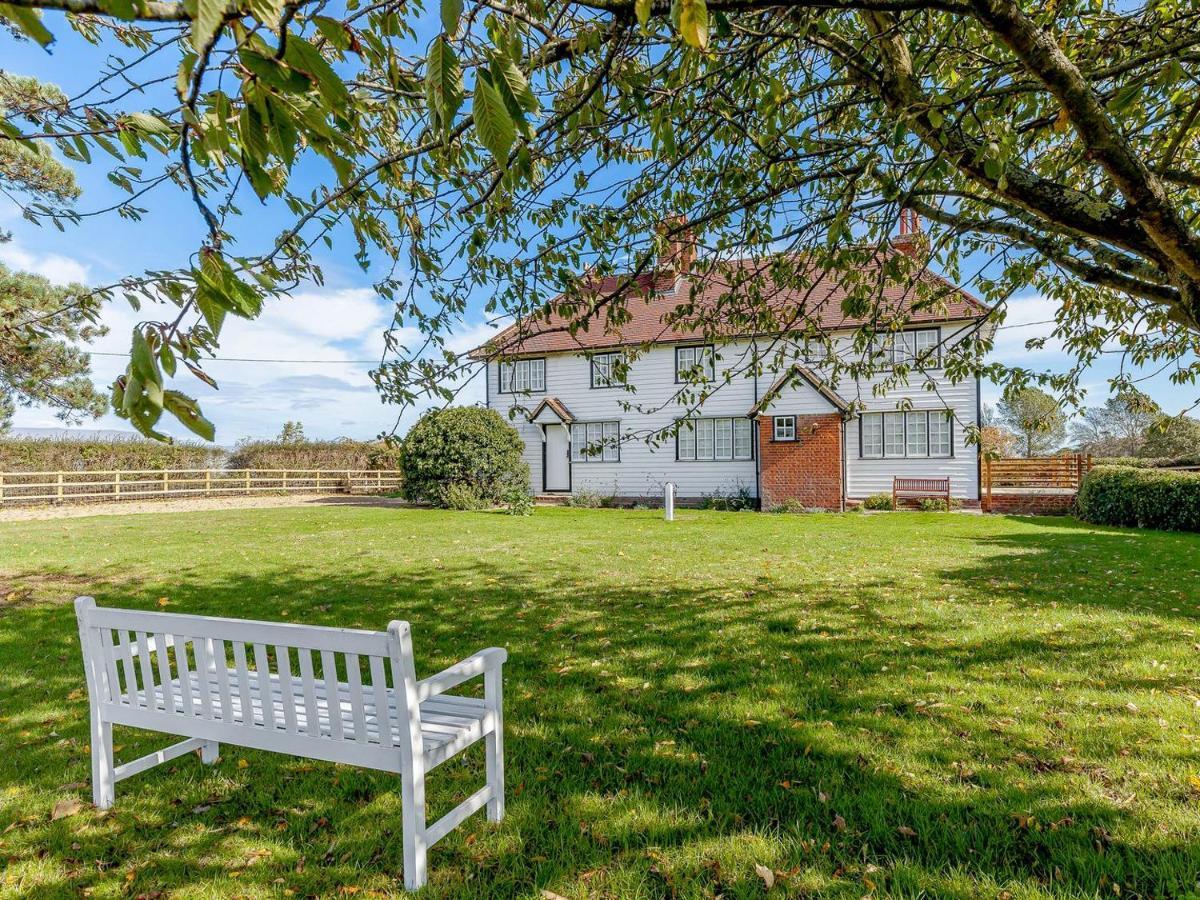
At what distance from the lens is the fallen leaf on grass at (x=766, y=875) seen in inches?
98.3

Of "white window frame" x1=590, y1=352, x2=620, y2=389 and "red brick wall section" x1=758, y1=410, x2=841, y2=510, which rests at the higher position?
"white window frame" x1=590, y1=352, x2=620, y2=389

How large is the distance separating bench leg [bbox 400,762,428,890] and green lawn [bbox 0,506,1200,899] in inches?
3.2

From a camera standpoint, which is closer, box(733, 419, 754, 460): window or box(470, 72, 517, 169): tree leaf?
box(470, 72, 517, 169): tree leaf

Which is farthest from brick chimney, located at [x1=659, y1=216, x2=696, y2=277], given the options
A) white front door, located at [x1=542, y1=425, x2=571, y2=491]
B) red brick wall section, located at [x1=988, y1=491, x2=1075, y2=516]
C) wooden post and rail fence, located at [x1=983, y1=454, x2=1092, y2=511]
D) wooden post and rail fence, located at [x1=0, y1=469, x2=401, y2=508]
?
wooden post and rail fence, located at [x1=0, y1=469, x2=401, y2=508]

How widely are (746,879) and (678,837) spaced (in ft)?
1.23

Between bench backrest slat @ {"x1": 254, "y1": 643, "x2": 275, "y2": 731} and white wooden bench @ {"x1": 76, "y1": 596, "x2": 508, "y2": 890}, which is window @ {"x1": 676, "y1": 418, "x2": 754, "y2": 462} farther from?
bench backrest slat @ {"x1": 254, "y1": 643, "x2": 275, "y2": 731}

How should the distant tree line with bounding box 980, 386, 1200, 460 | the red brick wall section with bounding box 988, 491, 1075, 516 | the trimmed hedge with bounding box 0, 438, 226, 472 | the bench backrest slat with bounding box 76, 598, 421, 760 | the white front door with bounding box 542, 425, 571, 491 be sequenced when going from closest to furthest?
the bench backrest slat with bounding box 76, 598, 421, 760 < the red brick wall section with bounding box 988, 491, 1075, 516 < the trimmed hedge with bounding box 0, 438, 226, 472 < the white front door with bounding box 542, 425, 571, 491 < the distant tree line with bounding box 980, 386, 1200, 460

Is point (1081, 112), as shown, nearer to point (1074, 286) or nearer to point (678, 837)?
point (678, 837)

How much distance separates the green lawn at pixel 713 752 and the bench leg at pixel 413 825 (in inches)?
3.2

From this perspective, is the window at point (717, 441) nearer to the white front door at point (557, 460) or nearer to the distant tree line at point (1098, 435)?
the white front door at point (557, 460)

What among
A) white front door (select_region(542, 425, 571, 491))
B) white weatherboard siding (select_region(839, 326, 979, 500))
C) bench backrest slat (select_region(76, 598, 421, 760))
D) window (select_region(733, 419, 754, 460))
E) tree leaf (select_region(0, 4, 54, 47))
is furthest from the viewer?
white front door (select_region(542, 425, 571, 491))

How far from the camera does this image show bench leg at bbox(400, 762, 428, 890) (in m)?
2.50

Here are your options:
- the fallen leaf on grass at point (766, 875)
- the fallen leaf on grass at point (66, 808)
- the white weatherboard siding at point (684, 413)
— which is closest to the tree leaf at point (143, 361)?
the fallen leaf on grass at point (766, 875)

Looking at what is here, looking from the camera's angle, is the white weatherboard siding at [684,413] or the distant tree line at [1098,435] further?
the distant tree line at [1098,435]
